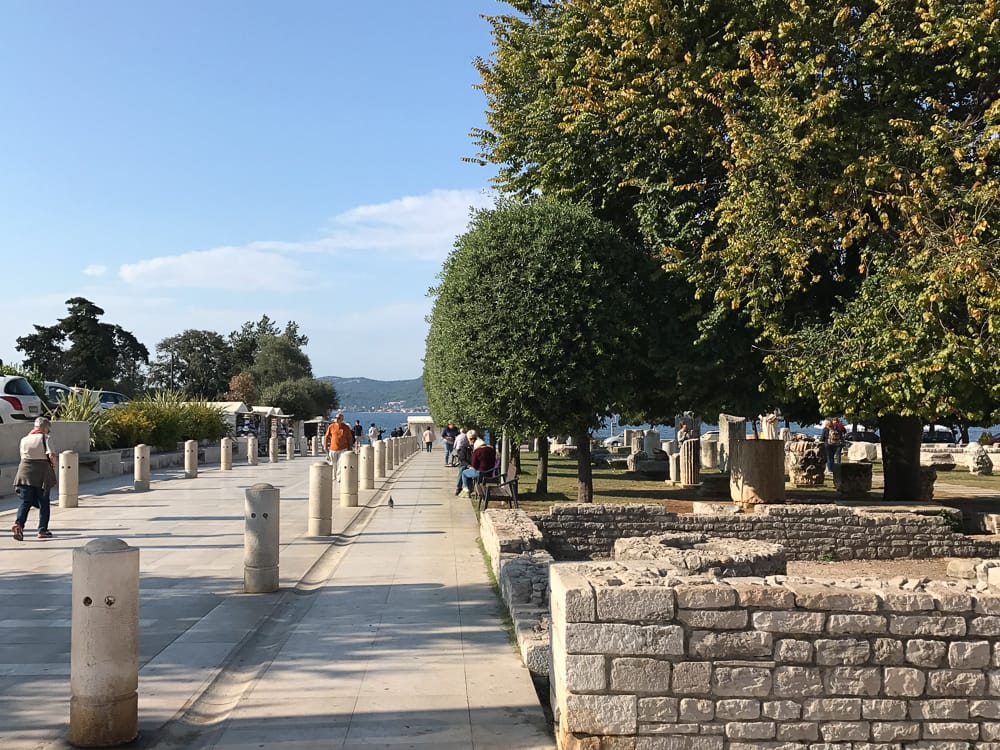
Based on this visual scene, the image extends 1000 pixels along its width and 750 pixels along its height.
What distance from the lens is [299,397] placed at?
278 feet

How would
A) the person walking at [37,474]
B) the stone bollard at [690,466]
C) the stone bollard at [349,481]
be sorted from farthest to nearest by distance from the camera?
the stone bollard at [690,466], the stone bollard at [349,481], the person walking at [37,474]

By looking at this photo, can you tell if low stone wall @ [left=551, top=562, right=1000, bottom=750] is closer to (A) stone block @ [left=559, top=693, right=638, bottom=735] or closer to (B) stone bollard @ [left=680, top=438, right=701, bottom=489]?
(A) stone block @ [left=559, top=693, right=638, bottom=735]

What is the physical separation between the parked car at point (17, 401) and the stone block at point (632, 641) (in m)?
19.6

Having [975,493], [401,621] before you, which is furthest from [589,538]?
[975,493]

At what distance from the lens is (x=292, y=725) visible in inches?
200

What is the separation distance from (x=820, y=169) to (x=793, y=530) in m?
6.32

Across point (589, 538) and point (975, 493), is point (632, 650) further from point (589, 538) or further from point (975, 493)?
point (975, 493)

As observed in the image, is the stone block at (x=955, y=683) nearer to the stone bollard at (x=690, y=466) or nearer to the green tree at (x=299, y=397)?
the stone bollard at (x=690, y=466)

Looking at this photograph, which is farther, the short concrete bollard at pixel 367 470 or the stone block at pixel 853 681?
the short concrete bollard at pixel 367 470

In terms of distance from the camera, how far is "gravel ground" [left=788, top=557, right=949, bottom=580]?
13578mm

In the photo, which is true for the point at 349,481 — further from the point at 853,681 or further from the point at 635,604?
the point at 853,681

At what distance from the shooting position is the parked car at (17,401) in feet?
67.6

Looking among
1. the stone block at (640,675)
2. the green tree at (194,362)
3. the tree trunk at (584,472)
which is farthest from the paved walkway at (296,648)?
the green tree at (194,362)

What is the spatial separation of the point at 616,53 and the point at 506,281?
4859 mm
